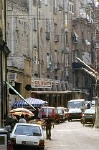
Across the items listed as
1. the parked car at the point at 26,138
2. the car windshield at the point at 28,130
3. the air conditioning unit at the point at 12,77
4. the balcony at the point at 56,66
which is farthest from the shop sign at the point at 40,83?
the parked car at the point at 26,138

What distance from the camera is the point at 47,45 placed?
7844 centimetres

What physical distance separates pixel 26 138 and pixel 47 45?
50253 millimetres

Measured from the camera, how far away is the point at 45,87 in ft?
235

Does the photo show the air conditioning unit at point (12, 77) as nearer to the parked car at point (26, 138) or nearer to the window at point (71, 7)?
the parked car at point (26, 138)

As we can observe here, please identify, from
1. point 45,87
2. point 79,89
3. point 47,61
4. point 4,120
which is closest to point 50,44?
point 47,61

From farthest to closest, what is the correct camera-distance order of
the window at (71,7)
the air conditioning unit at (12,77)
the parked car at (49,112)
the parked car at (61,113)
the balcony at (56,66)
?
1. the window at (71,7)
2. the balcony at (56,66)
3. the parked car at (61,113)
4. the parked car at (49,112)
5. the air conditioning unit at (12,77)

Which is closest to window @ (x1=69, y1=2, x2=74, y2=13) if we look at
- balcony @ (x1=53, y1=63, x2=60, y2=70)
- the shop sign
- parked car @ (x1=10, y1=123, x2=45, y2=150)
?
balcony @ (x1=53, y1=63, x2=60, y2=70)

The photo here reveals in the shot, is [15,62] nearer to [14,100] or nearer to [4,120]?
[14,100]

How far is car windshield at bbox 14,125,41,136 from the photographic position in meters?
29.4

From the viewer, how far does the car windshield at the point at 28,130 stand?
29386mm

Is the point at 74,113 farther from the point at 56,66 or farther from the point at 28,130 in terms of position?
the point at 28,130

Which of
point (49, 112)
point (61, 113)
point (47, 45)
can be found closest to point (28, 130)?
point (49, 112)

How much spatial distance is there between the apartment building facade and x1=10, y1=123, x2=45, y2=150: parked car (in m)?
24.8

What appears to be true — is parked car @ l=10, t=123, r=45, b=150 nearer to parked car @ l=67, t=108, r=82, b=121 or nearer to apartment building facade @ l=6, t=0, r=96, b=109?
apartment building facade @ l=6, t=0, r=96, b=109
